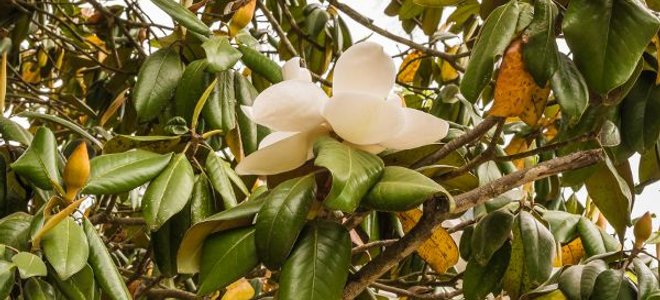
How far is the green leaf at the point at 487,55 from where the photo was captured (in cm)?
58

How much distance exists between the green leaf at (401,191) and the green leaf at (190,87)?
0.36 meters

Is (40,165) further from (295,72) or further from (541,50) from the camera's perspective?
(541,50)

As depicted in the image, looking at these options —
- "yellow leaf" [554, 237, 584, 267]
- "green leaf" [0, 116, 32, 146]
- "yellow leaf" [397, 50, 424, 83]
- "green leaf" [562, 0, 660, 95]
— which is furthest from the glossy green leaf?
"yellow leaf" [397, 50, 424, 83]

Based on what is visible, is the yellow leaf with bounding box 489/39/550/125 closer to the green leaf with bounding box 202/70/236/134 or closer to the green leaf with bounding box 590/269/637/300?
the green leaf with bounding box 590/269/637/300

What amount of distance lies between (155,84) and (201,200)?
21cm

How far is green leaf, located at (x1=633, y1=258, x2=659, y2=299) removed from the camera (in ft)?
2.17

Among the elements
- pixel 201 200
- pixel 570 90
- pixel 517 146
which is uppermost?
pixel 570 90

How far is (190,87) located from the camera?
825 millimetres

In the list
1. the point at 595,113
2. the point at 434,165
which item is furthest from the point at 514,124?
the point at 434,165

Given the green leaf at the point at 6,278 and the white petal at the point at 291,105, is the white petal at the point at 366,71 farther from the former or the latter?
the green leaf at the point at 6,278

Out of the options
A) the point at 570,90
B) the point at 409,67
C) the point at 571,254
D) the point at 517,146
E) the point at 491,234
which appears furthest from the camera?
the point at 409,67

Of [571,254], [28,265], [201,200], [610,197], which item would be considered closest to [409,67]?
[571,254]

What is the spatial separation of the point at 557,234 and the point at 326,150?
18.1 inches

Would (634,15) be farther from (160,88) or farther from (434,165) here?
(160,88)
